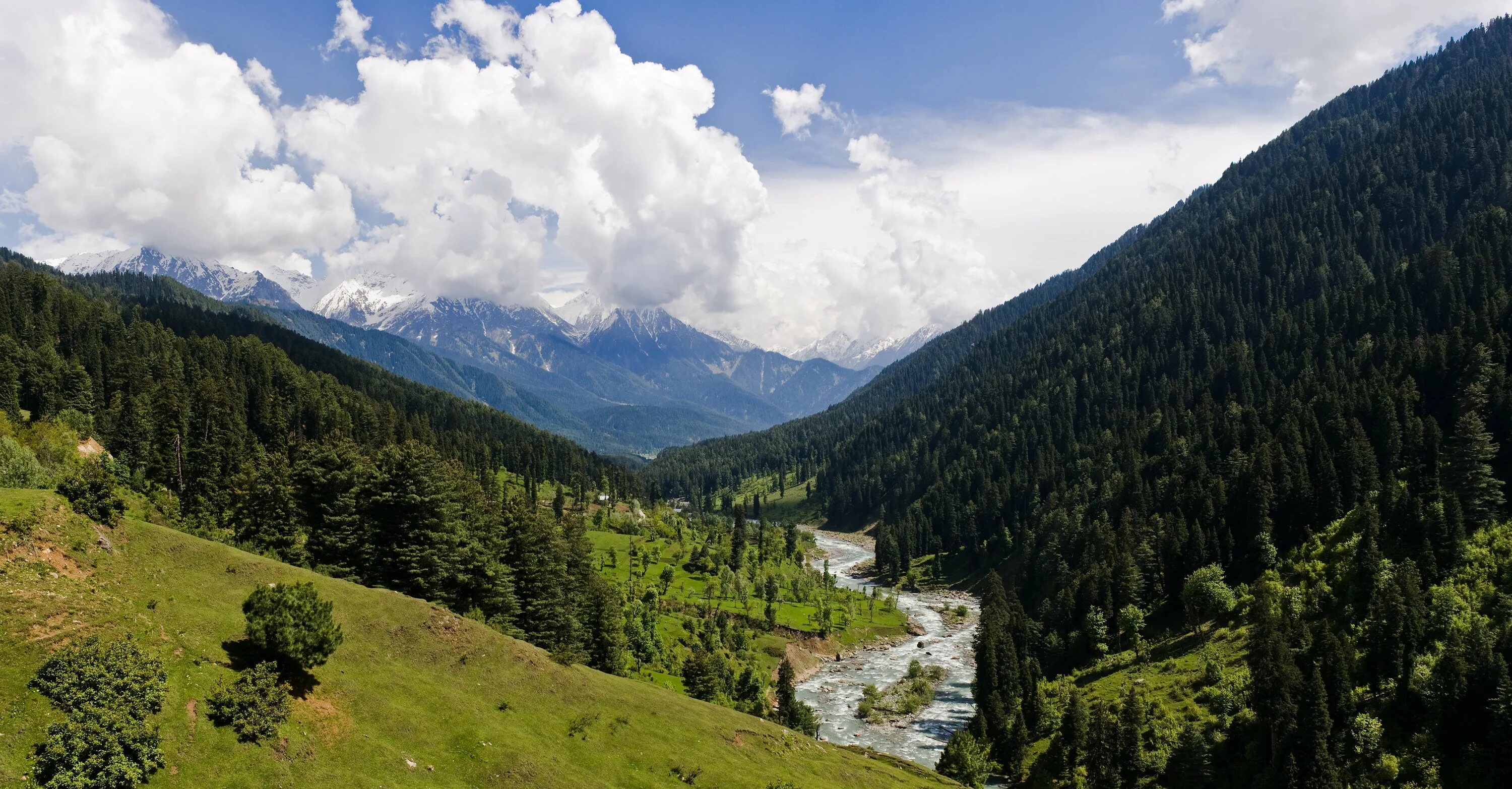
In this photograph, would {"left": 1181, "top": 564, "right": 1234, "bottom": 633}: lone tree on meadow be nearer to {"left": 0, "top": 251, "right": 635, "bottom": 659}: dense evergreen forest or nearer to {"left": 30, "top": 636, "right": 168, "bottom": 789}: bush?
{"left": 0, "top": 251, "right": 635, "bottom": 659}: dense evergreen forest

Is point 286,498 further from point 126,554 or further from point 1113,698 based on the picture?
point 1113,698

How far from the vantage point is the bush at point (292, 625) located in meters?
42.4

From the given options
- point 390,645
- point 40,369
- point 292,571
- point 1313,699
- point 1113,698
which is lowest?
point 1113,698

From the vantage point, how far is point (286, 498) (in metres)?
79.2

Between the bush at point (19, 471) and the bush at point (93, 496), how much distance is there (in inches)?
931

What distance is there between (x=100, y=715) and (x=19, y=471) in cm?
5035

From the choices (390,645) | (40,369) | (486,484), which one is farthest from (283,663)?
(486,484)

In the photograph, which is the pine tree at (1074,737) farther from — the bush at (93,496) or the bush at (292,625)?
the bush at (93,496)

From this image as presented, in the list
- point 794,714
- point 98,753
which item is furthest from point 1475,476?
point 98,753

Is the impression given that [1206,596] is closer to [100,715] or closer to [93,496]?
[100,715]

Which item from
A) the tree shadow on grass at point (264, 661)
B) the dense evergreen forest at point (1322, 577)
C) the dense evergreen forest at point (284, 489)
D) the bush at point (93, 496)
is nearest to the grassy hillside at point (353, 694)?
the tree shadow on grass at point (264, 661)

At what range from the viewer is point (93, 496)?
4741cm

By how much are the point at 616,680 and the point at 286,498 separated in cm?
4195

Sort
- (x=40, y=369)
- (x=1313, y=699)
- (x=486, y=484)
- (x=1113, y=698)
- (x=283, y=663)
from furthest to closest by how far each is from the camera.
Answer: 1. (x=486, y=484)
2. (x=40, y=369)
3. (x=1113, y=698)
4. (x=1313, y=699)
5. (x=283, y=663)
